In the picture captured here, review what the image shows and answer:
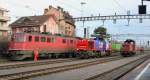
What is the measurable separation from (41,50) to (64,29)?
65.2 metres

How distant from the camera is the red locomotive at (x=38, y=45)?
1720 inches

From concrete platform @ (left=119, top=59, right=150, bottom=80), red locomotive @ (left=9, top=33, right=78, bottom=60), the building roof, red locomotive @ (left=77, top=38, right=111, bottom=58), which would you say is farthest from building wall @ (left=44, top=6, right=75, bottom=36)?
concrete platform @ (left=119, top=59, right=150, bottom=80)

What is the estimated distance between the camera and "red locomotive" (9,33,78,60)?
43688 millimetres

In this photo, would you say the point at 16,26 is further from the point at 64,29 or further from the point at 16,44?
the point at 16,44

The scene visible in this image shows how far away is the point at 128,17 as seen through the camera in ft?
232

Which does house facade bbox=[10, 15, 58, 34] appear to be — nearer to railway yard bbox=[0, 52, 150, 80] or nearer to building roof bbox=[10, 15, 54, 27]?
building roof bbox=[10, 15, 54, 27]

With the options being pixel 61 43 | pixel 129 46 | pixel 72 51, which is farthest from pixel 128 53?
pixel 61 43

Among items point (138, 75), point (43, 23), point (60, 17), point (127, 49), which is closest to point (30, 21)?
point (43, 23)

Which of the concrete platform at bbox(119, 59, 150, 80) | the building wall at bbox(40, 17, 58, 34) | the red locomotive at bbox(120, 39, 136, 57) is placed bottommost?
the concrete platform at bbox(119, 59, 150, 80)

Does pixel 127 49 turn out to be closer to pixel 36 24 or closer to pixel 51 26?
pixel 36 24

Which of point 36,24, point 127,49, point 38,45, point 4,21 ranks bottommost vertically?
point 127,49

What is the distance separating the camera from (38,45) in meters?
46.4

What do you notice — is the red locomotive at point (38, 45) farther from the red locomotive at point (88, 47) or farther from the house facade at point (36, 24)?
the house facade at point (36, 24)

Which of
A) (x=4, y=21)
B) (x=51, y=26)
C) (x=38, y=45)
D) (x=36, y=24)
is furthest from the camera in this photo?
(x=51, y=26)
